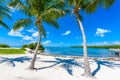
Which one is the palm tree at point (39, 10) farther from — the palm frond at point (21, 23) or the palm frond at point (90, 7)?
the palm frond at point (90, 7)

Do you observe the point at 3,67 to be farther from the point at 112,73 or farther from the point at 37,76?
the point at 112,73

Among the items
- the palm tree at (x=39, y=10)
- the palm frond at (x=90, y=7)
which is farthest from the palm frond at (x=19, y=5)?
the palm frond at (x=90, y=7)

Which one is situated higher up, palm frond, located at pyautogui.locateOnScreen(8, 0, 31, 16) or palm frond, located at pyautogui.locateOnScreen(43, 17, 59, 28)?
palm frond, located at pyautogui.locateOnScreen(8, 0, 31, 16)

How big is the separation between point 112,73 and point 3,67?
8.89 meters

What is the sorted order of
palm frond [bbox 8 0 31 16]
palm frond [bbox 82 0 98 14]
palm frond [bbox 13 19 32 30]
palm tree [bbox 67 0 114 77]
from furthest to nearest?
palm frond [bbox 13 19 32 30]
palm frond [bbox 82 0 98 14]
palm frond [bbox 8 0 31 16]
palm tree [bbox 67 0 114 77]

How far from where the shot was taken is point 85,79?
13805 millimetres

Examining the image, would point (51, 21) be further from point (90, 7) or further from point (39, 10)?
point (90, 7)

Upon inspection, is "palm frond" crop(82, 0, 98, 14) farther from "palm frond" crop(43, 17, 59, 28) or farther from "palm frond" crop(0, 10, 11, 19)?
"palm frond" crop(0, 10, 11, 19)

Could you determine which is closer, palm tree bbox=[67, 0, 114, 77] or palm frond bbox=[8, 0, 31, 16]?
palm tree bbox=[67, 0, 114, 77]

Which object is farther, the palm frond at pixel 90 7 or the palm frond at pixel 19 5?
the palm frond at pixel 90 7

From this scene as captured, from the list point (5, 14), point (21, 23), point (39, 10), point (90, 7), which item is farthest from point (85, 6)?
point (5, 14)

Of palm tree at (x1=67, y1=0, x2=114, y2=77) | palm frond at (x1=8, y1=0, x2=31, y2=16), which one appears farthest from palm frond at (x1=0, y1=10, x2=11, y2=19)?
palm tree at (x1=67, y1=0, x2=114, y2=77)

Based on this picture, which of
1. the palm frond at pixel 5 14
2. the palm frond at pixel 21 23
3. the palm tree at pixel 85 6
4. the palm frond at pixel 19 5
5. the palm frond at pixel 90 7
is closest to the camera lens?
the palm tree at pixel 85 6

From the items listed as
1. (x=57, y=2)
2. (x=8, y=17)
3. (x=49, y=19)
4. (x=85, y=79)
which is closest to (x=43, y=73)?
(x=85, y=79)
